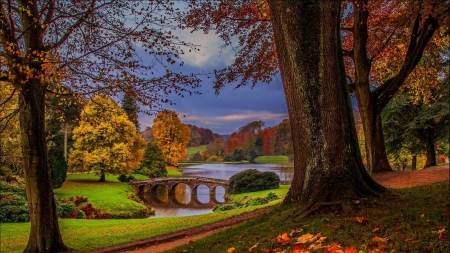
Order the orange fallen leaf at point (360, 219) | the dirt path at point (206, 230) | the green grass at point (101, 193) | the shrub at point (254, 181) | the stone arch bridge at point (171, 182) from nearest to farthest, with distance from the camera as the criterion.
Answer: the orange fallen leaf at point (360, 219) → the dirt path at point (206, 230) → the green grass at point (101, 193) → the shrub at point (254, 181) → the stone arch bridge at point (171, 182)

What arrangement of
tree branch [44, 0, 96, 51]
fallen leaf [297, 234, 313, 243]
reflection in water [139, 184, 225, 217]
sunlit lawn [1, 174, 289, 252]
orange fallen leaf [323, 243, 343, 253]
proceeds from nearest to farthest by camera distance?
1. orange fallen leaf [323, 243, 343, 253]
2. fallen leaf [297, 234, 313, 243]
3. tree branch [44, 0, 96, 51]
4. sunlit lawn [1, 174, 289, 252]
5. reflection in water [139, 184, 225, 217]

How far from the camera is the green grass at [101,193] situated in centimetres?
2600

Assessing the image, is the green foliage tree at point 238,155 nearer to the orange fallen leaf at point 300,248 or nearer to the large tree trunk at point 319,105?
the large tree trunk at point 319,105

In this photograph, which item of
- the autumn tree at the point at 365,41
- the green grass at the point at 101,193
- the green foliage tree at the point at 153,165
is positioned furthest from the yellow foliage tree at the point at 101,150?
the autumn tree at the point at 365,41

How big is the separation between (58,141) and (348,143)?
3469 centimetres

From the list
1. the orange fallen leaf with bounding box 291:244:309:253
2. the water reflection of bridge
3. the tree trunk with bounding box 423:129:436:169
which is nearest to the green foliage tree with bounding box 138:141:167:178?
the water reflection of bridge

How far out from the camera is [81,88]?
29.1ft

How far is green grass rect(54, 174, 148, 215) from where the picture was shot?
85.3 ft

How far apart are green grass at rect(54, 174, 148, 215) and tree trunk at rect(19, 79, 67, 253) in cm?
1734

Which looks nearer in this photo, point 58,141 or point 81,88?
point 81,88

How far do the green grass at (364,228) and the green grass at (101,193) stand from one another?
71.1 ft

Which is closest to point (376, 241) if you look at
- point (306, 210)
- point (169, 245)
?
point (306, 210)

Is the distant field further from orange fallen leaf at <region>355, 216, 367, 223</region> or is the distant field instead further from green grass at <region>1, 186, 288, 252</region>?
orange fallen leaf at <region>355, 216, 367, 223</region>

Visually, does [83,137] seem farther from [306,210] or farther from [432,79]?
[306,210]
